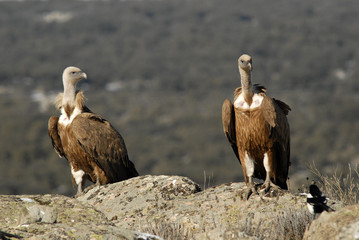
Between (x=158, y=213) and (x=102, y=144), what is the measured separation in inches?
123

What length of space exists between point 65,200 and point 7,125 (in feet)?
177

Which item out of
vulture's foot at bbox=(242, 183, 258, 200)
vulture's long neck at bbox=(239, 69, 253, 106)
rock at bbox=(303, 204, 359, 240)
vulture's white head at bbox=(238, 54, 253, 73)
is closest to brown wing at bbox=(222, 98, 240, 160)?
vulture's long neck at bbox=(239, 69, 253, 106)

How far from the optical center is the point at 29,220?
5930 mm

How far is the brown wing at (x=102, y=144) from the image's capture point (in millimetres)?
10281

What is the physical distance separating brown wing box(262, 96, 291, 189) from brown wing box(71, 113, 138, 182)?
307cm

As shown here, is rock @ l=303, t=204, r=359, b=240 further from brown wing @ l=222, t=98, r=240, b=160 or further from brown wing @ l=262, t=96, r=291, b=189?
brown wing @ l=222, t=98, r=240, b=160

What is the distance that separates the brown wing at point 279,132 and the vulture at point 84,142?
10.1ft

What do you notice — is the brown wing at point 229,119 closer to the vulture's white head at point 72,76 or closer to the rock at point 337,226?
the rock at point 337,226

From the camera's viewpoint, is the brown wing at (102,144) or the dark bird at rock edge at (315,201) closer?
the dark bird at rock edge at (315,201)

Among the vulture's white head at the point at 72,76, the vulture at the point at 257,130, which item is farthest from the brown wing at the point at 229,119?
the vulture's white head at the point at 72,76

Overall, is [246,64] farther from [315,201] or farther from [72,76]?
[72,76]

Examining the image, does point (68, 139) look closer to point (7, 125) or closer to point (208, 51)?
point (7, 125)

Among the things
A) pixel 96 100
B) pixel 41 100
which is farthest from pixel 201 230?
pixel 41 100

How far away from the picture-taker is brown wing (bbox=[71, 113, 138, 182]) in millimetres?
10281
